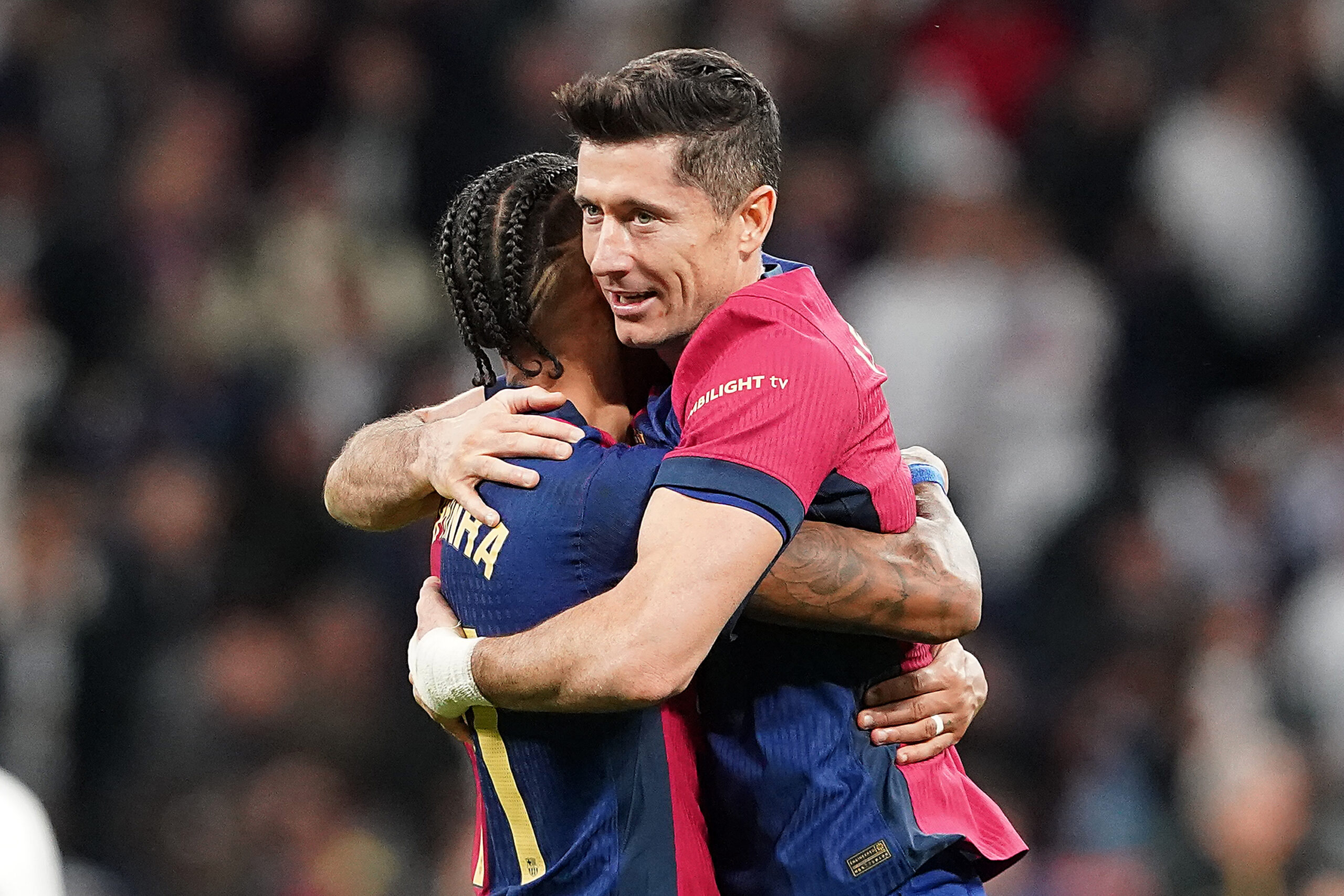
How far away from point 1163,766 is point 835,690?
4.10m

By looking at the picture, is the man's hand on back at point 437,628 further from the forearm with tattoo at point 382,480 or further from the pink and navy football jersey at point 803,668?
the pink and navy football jersey at point 803,668

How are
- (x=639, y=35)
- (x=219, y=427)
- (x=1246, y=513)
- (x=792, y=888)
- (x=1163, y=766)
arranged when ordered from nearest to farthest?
(x=792, y=888)
(x=1163, y=766)
(x=1246, y=513)
(x=219, y=427)
(x=639, y=35)

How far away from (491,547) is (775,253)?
5.08m

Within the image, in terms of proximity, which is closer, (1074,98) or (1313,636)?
(1313,636)

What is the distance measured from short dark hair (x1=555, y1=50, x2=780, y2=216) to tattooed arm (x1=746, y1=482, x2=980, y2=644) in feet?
2.03

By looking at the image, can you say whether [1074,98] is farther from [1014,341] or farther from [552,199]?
[552,199]

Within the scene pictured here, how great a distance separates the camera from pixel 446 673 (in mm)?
3098

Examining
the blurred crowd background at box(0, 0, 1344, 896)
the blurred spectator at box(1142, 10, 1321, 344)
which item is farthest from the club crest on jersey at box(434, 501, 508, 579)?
the blurred spectator at box(1142, 10, 1321, 344)

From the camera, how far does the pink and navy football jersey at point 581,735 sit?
297 centimetres

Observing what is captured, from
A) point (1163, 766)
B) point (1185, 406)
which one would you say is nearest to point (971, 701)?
point (1163, 766)

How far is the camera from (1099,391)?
7898mm

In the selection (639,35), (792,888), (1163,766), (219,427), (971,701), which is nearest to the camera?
(792,888)

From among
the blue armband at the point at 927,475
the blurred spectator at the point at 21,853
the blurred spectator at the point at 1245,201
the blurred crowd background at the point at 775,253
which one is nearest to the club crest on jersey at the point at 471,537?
the blue armband at the point at 927,475

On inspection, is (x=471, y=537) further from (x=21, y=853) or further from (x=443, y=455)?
(x=21, y=853)
